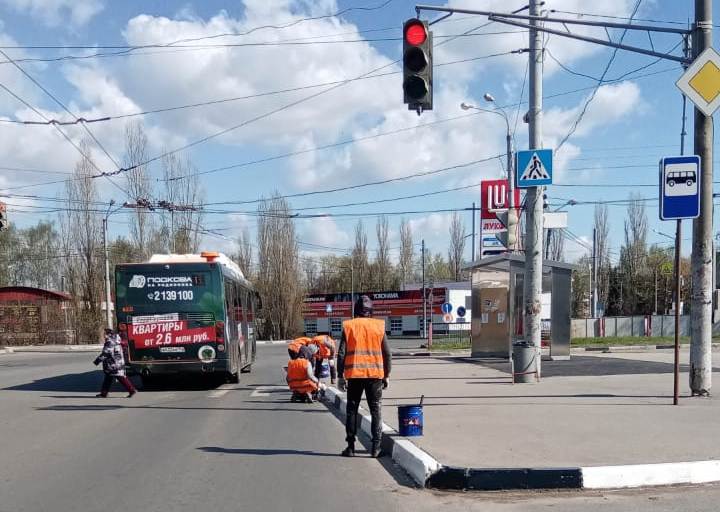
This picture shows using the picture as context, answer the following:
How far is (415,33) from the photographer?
11164 millimetres

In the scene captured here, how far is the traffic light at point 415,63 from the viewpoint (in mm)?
11141

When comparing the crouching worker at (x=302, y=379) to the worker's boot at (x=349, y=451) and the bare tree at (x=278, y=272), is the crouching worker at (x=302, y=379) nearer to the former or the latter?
the worker's boot at (x=349, y=451)

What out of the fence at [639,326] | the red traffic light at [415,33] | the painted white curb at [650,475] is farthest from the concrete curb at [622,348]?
the painted white curb at [650,475]

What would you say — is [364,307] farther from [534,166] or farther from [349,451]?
[534,166]

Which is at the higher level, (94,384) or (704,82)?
(704,82)

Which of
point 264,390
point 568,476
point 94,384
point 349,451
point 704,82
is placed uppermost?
point 704,82

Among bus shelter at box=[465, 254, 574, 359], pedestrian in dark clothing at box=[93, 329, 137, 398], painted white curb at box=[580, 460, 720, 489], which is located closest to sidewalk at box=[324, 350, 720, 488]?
painted white curb at box=[580, 460, 720, 489]

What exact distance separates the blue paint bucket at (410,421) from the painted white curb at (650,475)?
2.49 metres

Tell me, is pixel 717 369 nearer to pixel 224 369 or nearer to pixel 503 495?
pixel 224 369

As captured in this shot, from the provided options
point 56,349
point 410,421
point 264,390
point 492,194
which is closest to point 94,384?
point 264,390

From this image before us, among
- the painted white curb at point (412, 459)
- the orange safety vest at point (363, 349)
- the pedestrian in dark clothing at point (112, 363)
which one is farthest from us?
the pedestrian in dark clothing at point (112, 363)

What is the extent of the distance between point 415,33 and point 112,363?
9764 mm

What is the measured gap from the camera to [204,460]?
28.4ft

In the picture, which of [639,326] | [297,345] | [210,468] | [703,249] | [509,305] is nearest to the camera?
[210,468]
